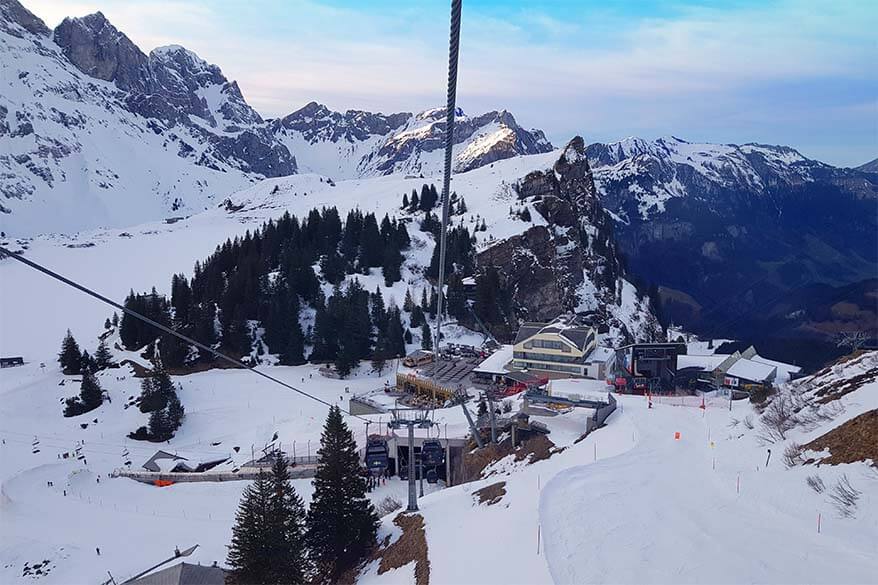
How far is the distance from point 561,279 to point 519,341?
3126 centimetres

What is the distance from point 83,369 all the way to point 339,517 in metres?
40.6

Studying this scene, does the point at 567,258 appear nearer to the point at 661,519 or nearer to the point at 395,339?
the point at 395,339

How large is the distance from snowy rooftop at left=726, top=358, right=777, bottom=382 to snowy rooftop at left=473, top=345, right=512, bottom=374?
16207 millimetres

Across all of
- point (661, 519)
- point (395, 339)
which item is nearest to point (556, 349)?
point (395, 339)

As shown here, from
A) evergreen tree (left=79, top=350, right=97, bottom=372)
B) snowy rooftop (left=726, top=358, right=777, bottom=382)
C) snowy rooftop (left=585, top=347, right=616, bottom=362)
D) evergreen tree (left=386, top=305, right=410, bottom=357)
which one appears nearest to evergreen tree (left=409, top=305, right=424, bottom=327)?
evergreen tree (left=386, top=305, right=410, bottom=357)

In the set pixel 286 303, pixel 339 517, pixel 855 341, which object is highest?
pixel 855 341

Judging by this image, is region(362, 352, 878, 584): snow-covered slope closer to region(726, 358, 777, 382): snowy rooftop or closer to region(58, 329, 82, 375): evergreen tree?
region(726, 358, 777, 382): snowy rooftop

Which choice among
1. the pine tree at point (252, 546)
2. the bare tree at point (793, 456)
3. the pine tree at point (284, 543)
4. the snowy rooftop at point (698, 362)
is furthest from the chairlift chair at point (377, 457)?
the snowy rooftop at point (698, 362)

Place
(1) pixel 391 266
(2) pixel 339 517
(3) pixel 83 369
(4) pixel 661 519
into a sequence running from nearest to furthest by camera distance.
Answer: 1. (4) pixel 661 519
2. (2) pixel 339 517
3. (3) pixel 83 369
4. (1) pixel 391 266

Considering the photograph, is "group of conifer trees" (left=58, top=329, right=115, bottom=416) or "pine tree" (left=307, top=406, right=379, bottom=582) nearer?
"pine tree" (left=307, top=406, right=379, bottom=582)

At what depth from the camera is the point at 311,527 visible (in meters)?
17.0

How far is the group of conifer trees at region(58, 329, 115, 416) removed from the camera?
132ft

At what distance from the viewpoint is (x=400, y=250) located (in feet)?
220

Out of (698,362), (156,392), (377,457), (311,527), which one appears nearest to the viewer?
(311,527)
